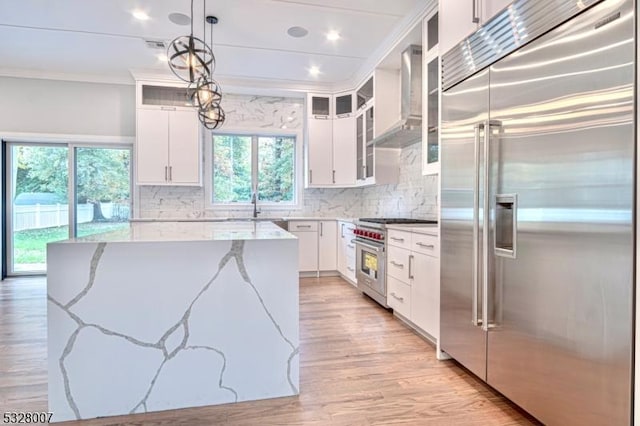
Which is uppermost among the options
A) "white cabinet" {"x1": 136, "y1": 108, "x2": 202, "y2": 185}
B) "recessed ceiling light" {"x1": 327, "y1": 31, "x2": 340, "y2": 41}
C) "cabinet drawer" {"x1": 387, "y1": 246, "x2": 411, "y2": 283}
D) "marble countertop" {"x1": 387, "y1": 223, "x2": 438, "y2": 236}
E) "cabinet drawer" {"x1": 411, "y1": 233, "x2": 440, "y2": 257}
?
"recessed ceiling light" {"x1": 327, "y1": 31, "x2": 340, "y2": 41}

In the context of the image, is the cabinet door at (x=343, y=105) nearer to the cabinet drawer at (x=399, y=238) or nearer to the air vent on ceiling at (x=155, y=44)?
the air vent on ceiling at (x=155, y=44)

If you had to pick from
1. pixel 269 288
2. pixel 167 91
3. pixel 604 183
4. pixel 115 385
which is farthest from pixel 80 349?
pixel 167 91

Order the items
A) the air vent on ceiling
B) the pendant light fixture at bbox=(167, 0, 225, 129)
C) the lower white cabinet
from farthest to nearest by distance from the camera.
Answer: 1. the lower white cabinet
2. the air vent on ceiling
3. the pendant light fixture at bbox=(167, 0, 225, 129)

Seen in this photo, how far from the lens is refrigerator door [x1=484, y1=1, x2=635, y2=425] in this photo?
1.33 meters

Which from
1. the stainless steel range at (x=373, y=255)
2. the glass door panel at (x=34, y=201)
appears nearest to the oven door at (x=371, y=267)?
the stainless steel range at (x=373, y=255)

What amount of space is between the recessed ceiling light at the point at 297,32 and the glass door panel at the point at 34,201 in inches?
→ 152

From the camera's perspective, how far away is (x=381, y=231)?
373 centimetres

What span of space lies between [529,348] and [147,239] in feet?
6.66

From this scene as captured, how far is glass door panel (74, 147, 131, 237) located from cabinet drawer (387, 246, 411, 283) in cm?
405

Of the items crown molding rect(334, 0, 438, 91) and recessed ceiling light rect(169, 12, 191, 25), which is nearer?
crown molding rect(334, 0, 438, 91)

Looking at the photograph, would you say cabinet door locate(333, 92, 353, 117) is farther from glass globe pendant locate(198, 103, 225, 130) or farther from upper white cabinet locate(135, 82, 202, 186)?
glass globe pendant locate(198, 103, 225, 130)

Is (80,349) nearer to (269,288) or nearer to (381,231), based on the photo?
(269,288)

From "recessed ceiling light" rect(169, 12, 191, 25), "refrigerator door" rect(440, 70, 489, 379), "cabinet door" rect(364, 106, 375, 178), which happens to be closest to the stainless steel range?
"cabinet door" rect(364, 106, 375, 178)

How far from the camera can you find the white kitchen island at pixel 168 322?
1841 millimetres
